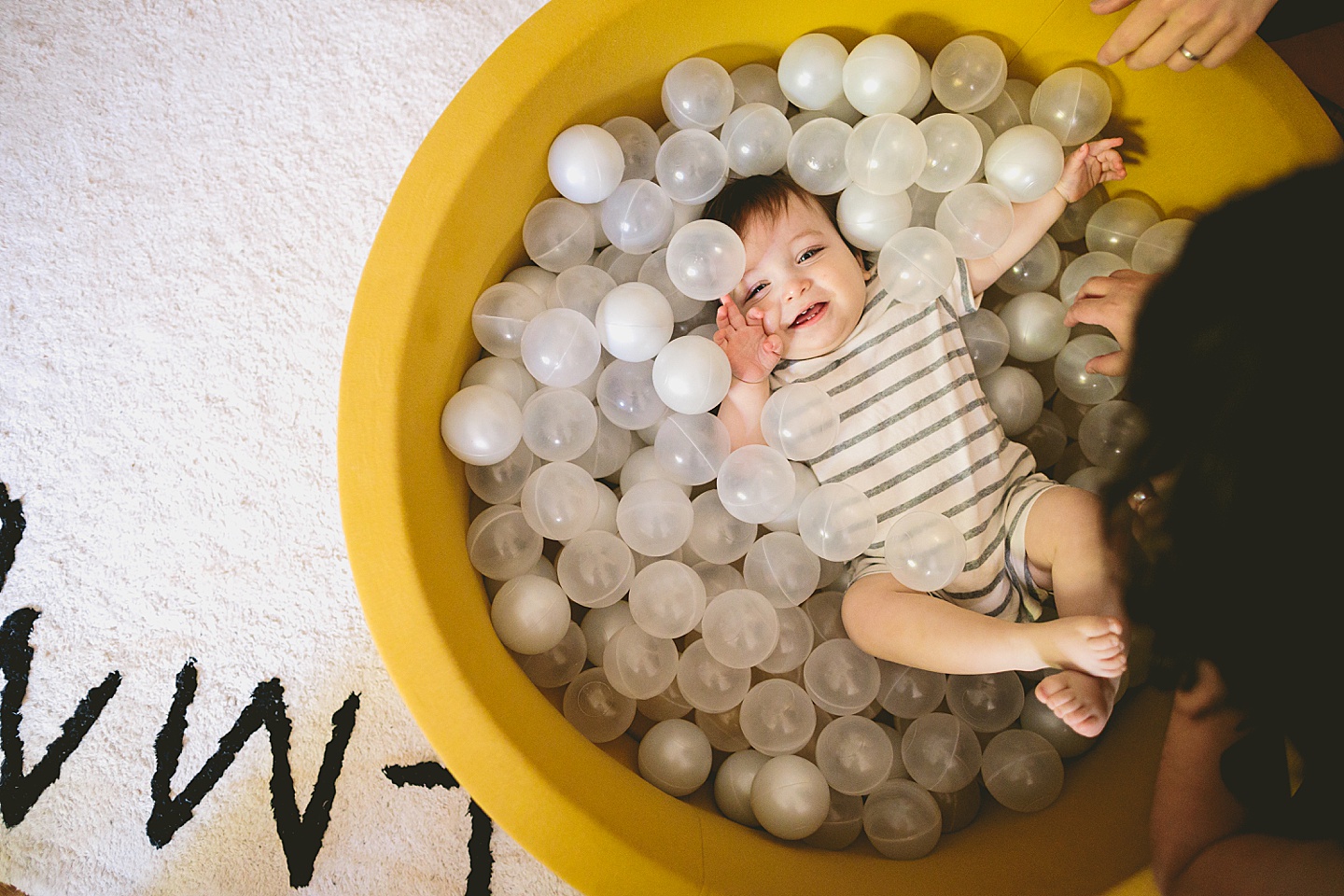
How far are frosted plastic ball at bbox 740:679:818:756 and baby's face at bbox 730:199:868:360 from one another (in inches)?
16.6

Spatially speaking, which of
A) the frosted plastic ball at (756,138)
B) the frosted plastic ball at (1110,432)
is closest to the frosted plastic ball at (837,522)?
the frosted plastic ball at (1110,432)

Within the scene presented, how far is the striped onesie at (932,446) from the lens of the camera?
41.2 inches

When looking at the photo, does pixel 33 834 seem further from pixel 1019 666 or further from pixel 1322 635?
pixel 1322 635

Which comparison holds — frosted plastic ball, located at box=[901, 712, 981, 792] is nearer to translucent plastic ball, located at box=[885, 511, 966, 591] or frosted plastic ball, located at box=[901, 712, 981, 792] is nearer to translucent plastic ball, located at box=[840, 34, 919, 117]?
translucent plastic ball, located at box=[885, 511, 966, 591]

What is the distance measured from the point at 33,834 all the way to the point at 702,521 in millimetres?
1026

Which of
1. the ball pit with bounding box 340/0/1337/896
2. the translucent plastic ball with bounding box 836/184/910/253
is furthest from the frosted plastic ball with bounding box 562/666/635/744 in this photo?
the translucent plastic ball with bounding box 836/184/910/253

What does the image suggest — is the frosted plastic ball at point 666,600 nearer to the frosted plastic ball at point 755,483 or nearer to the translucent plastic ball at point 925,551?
the frosted plastic ball at point 755,483

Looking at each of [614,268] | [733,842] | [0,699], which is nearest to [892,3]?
[614,268]

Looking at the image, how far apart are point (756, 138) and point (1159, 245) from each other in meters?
0.54

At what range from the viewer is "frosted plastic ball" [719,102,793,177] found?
1.09 meters

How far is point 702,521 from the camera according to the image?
3.44ft

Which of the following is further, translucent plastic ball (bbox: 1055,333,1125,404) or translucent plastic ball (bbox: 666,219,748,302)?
translucent plastic ball (bbox: 1055,333,1125,404)

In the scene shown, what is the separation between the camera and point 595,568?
1.00 metres

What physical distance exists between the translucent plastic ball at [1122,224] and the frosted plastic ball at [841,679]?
66cm
